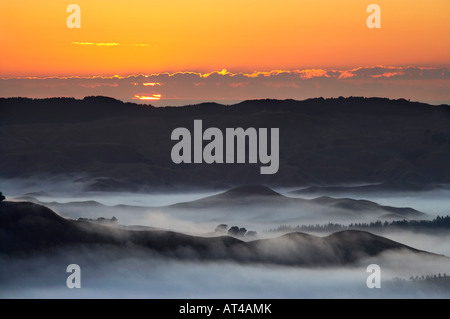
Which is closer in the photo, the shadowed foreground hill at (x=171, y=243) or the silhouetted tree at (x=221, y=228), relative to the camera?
the shadowed foreground hill at (x=171, y=243)

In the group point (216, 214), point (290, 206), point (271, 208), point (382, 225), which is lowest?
point (382, 225)

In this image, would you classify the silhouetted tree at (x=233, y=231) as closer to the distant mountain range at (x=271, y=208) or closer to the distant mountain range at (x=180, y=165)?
the distant mountain range at (x=271, y=208)

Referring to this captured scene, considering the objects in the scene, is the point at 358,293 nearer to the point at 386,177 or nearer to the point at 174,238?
the point at 174,238

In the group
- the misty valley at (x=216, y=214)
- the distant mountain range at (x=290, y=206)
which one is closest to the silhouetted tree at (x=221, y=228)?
the misty valley at (x=216, y=214)

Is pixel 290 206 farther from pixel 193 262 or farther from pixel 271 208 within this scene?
pixel 193 262

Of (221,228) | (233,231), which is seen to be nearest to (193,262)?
(233,231)
